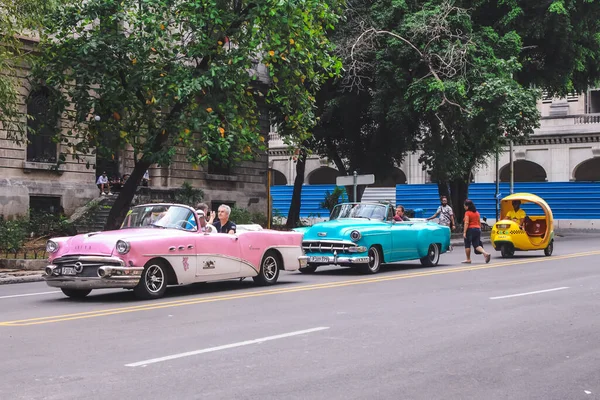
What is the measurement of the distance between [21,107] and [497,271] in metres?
17.5

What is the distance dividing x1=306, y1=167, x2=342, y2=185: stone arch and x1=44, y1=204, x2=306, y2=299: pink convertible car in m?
54.4

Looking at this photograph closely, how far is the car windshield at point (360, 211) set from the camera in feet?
66.6

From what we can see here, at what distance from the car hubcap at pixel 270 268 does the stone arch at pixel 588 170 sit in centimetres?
4820

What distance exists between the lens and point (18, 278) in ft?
65.2

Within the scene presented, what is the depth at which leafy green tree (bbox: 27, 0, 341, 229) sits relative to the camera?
23.1 meters

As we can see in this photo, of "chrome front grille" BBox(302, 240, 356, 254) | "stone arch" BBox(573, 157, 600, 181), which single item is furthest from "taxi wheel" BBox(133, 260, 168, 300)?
"stone arch" BBox(573, 157, 600, 181)

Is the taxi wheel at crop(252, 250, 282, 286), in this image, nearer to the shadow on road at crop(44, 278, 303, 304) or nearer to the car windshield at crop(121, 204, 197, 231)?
the shadow on road at crop(44, 278, 303, 304)

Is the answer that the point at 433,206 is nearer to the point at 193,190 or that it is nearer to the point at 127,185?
the point at 193,190

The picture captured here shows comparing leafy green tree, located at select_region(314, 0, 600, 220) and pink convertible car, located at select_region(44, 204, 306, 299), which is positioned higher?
leafy green tree, located at select_region(314, 0, 600, 220)

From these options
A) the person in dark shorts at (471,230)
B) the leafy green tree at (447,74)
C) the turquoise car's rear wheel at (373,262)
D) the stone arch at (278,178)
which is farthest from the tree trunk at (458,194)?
the stone arch at (278,178)

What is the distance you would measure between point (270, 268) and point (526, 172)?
2003 inches

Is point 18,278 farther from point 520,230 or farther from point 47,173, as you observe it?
point 520,230

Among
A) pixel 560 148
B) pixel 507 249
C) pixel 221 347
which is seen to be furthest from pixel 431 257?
pixel 560 148

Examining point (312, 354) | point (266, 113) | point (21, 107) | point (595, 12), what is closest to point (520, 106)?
point (595, 12)
